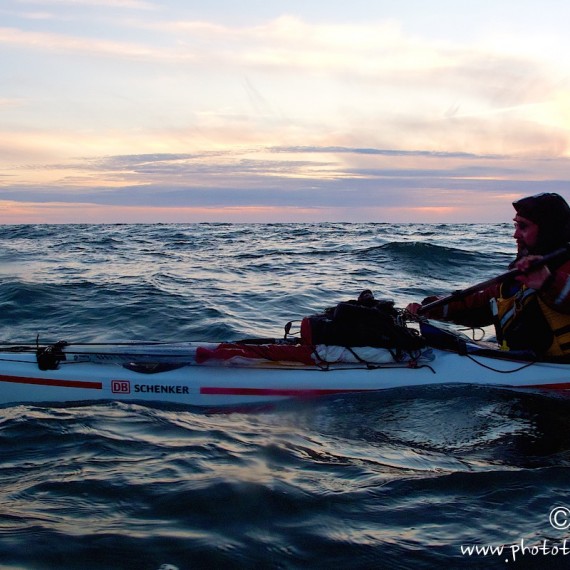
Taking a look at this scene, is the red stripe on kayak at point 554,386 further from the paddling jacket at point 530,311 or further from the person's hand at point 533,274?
the person's hand at point 533,274

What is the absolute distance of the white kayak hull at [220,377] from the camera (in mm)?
5414

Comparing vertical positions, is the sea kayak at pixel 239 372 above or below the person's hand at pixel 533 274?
below

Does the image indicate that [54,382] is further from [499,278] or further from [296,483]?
[499,278]

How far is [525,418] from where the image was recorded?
506 centimetres

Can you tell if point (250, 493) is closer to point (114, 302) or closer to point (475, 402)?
point (475, 402)

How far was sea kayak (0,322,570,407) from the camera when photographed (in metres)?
5.42

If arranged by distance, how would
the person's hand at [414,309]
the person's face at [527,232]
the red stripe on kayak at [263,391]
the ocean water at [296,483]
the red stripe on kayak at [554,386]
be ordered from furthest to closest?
the person's hand at [414,309] < the red stripe on kayak at [554,386] < the red stripe on kayak at [263,391] < the person's face at [527,232] < the ocean water at [296,483]

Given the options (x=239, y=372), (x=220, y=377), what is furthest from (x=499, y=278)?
(x=220, y=377)

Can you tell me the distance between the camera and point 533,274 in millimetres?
5000

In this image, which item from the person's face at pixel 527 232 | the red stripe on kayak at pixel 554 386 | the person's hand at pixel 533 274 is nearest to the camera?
the person's hand at pixel 533 274

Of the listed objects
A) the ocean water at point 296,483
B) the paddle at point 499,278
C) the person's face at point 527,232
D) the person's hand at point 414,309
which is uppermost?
the person's face at point 527,232

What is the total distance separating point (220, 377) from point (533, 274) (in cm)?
293

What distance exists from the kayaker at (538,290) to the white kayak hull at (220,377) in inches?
10.6

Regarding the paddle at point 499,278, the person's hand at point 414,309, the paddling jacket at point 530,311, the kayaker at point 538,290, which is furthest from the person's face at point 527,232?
the person's hand at point 414,309
